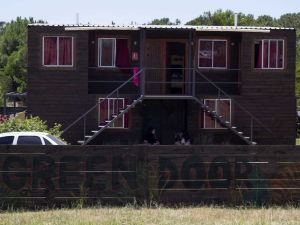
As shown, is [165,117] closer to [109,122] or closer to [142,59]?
[142,59]

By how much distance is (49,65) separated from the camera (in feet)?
104

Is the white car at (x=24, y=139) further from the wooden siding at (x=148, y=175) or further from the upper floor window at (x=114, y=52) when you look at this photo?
the upper floor window at (x=114, y=52)

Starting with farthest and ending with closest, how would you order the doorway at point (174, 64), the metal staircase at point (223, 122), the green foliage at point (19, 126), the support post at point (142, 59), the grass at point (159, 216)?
the doorway at point (174, 64) → the support post at point (142, 59) → the metal staircase at point (223, 122) → the green foliage at point (19, 126) → the grass at point (159, 216)

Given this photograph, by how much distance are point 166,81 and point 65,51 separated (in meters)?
4.88

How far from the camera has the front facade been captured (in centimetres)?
3150

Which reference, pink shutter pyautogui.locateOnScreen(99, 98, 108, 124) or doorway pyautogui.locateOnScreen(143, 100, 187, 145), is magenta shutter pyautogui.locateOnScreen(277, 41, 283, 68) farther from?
pink shutter pyautogui.locateOnScreen(99, 98, 108, 124)

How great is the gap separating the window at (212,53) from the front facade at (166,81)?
0.15 feet

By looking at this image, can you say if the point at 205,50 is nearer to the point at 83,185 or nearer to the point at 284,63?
the point at 284,63

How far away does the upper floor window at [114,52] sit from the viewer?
3216 cm

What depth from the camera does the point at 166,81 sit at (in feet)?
108

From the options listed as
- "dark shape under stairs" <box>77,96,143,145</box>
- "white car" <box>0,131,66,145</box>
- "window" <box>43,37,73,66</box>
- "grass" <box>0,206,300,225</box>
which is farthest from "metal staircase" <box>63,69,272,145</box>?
"grass" <box>0,206,300,225</box>

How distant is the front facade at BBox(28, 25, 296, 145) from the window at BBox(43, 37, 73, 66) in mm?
45

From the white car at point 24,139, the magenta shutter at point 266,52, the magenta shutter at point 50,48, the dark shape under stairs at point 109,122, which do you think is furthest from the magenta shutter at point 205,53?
the white car at point 24,139

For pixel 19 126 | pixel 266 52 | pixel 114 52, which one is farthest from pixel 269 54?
pixel 19 126
